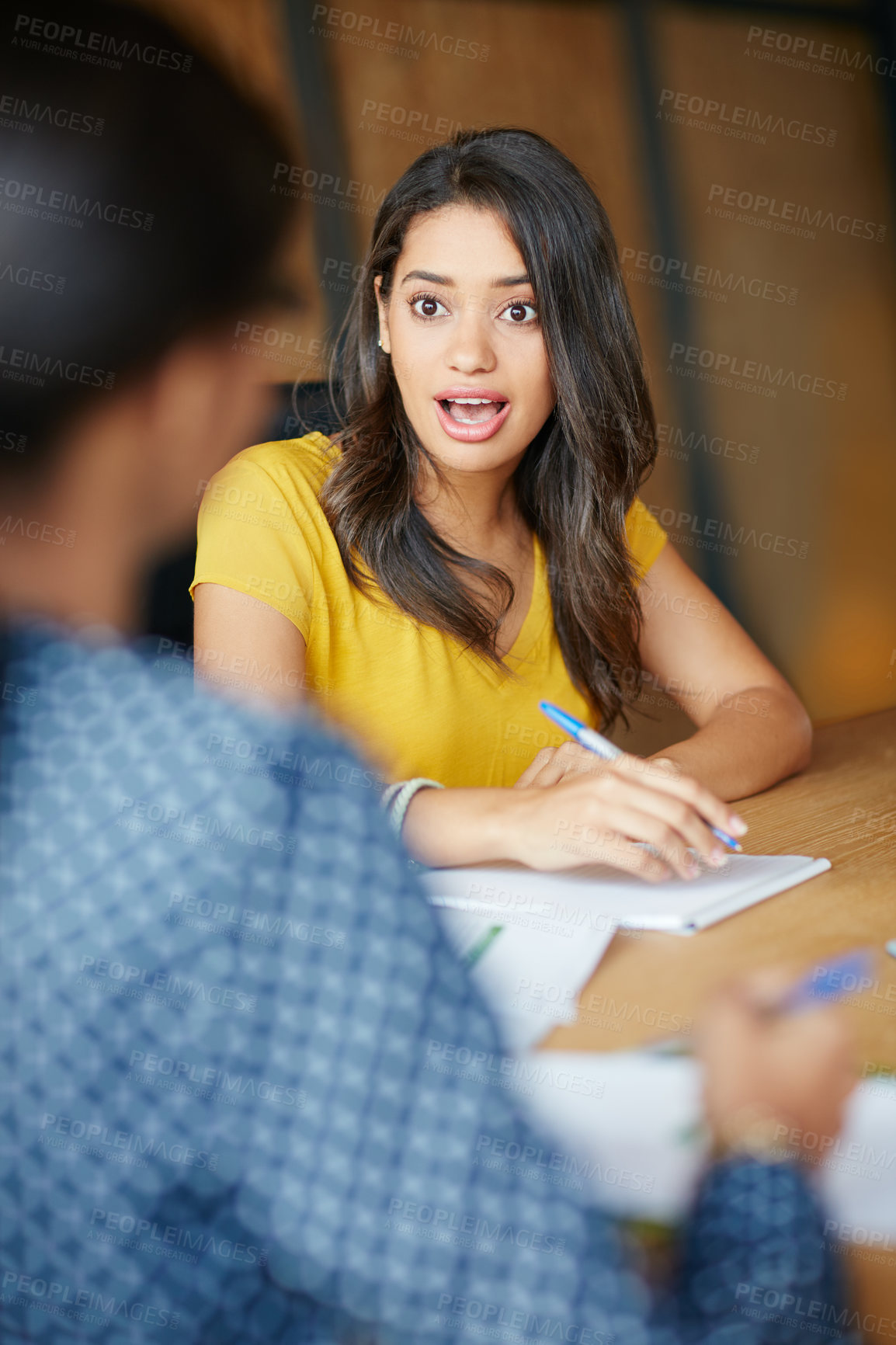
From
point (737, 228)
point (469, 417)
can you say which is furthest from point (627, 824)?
point (737, 228)

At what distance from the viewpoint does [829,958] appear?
835 mm

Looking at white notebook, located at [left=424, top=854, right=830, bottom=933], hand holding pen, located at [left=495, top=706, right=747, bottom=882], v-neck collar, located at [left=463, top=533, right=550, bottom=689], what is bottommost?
white notebook, located at [left=424, top=854, right=830, bottom=933]

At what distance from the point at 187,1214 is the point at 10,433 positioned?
597 millimetres

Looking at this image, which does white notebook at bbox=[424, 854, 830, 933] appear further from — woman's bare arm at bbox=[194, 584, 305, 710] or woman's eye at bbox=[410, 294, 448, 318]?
woman's eye at bbox=[410, 294, 448, 318]

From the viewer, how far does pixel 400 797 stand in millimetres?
1061

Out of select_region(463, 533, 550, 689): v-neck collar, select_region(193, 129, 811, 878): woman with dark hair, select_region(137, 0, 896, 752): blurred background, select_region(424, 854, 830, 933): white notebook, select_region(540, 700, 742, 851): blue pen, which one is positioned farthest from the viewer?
select_region(137, 0, 896, 752): blurred background

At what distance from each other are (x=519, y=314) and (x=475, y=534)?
30 centimetres

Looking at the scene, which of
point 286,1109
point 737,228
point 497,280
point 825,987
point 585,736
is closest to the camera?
point 286,1109

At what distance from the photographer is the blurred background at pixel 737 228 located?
2221 millimetres

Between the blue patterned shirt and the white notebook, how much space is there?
297mm

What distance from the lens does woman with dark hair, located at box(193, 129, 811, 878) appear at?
114 centimetres

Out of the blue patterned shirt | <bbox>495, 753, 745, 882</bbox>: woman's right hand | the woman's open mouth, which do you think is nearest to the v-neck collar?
the woman's open mouth

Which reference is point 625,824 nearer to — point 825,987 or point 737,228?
point 825,987

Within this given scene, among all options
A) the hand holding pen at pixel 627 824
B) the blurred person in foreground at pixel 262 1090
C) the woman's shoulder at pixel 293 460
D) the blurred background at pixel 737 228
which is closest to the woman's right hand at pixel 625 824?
the hand holding pen at pixel 627 824
